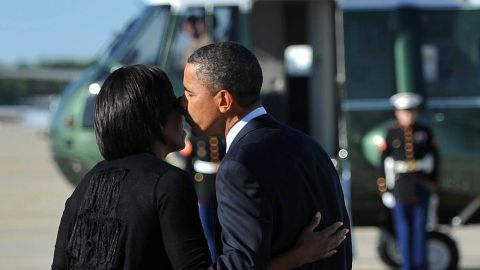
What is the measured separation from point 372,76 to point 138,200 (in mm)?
6069

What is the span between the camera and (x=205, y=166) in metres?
7.80

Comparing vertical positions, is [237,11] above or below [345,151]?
above

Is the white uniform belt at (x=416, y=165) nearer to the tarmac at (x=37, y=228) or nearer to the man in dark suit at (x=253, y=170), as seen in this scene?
the tarmac at (x=37, y=228)

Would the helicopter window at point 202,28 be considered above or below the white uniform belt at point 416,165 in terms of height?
above

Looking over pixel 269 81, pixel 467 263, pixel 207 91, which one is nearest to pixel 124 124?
pixel 207 91

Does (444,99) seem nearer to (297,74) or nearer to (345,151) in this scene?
(345,151)

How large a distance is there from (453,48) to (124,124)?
638 cm

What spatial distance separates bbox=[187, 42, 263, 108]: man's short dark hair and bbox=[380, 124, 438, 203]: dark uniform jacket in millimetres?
5311

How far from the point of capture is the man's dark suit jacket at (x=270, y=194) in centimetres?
255

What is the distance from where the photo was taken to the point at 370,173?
332 inches

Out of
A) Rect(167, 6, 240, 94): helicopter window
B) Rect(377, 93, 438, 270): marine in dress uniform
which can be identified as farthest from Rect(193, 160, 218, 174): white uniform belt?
Rect(377, 93, 438, 270): marine in dress uniform

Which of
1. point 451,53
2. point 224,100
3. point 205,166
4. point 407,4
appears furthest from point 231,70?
point 451,53

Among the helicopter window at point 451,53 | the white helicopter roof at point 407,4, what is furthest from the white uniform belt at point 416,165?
the white helicopter roof at point 407,4

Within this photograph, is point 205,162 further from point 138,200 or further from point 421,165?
point 138,200
